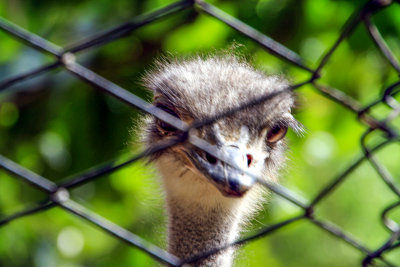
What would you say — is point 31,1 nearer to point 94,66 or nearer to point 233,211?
point 94,66

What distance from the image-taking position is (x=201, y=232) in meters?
2.02

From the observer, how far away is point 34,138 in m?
3.05

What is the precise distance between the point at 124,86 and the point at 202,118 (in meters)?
1.17

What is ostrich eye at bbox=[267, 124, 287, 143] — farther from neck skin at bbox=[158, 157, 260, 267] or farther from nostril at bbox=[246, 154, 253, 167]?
nostril at bbox=[246, 154, 253, 167]

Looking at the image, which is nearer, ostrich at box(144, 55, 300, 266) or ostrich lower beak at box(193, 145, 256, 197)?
ostrich lower beak at box(193, 145, 256, 197)

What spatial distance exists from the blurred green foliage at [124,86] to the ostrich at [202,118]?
0.29m

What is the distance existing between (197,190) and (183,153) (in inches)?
7.2

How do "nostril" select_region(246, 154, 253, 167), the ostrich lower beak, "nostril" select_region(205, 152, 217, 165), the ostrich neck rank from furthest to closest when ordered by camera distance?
the ostrich neck < "nostril" select_region(246, 154, 253, 167) < "nostril" select_region(205, 152, 217, 165) < the ostrich lower beak

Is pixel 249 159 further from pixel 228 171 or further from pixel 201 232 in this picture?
pixel 201 232

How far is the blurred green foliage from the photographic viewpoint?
2.68 m

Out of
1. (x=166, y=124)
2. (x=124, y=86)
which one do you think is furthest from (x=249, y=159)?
(x=124, y=86)

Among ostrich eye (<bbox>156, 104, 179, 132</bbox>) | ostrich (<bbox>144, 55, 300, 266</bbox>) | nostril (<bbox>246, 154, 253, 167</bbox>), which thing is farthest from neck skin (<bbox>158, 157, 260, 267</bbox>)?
nostril (<bbox>246, 154, 253, 167</bbox>)

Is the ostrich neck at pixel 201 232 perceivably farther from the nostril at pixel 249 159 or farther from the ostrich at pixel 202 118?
the nostril at pixel 249 159

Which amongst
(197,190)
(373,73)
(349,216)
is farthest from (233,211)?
(349,216)
